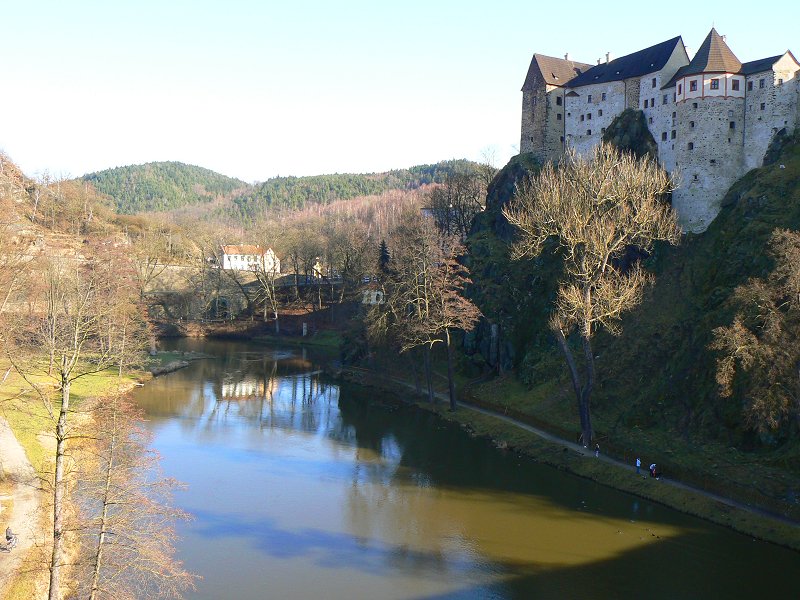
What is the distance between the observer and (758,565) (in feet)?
85.0

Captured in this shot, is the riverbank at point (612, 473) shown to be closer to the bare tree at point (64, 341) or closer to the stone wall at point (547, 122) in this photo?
the bare tree at point (64, 341)

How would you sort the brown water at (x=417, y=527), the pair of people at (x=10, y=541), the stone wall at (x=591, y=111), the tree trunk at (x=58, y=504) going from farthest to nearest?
the stone wall at (x=591, y=111), the brown water at (x=417, y=527), the pair of people at (x=10, y=541), the tree trunk at (x=58, y=504)

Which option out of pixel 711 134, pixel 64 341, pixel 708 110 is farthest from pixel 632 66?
pixel 64 341

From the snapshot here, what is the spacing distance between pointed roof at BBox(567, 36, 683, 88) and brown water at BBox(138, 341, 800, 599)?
109ft

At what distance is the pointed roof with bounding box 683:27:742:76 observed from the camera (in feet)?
168

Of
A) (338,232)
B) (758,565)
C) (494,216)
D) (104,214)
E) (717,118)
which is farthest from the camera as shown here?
(104,214)

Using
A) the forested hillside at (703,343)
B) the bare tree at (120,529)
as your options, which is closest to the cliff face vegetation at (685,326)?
the forested hillside at (703,343)

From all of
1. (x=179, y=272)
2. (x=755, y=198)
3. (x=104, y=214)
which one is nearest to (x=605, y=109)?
(x=755, y=198)

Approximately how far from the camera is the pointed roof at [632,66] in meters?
57.7

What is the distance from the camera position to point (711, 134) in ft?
169

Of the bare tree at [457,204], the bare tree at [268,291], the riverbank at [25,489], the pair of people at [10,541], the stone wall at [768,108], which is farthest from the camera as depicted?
the bare tree at [268,291]

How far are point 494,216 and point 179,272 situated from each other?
45.7 meters

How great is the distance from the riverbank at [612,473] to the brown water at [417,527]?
56 centimetres

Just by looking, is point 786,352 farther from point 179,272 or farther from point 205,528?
point 179,272
